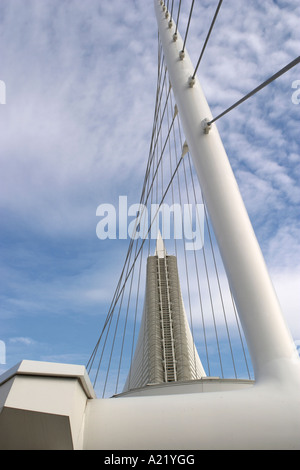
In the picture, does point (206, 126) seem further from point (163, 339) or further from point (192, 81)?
point (163, 339)

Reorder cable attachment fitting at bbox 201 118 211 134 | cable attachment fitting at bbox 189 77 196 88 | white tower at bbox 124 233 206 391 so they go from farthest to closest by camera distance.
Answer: white tower at bbox 124 233 206 391 → cable attachment fitting at bbox 189 77 196 88 → cable attachment fitting at bbox 201 118 211 134

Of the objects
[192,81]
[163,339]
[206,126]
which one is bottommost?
[206,126]

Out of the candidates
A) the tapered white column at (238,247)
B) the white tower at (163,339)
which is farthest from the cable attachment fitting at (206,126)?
the white tower at (163,339)

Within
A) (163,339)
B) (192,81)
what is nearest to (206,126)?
(192,81)

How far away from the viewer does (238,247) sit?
1.82 metres

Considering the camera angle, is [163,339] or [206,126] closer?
[206,126]

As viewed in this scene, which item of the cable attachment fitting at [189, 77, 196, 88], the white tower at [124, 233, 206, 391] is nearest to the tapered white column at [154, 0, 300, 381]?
the cable attachment fitting at [189, 77, 196, 88]

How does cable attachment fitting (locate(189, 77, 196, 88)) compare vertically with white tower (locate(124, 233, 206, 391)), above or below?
below

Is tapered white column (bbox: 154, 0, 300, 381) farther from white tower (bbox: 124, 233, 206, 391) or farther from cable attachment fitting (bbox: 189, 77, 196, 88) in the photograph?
white tower (bbox: 124, 233, 206, 391)

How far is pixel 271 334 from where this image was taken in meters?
1.50

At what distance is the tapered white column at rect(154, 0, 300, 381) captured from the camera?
1449mm

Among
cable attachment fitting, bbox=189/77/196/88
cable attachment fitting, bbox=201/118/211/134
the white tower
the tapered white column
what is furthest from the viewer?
the white tower

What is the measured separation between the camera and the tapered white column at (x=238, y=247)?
1.45 metres
